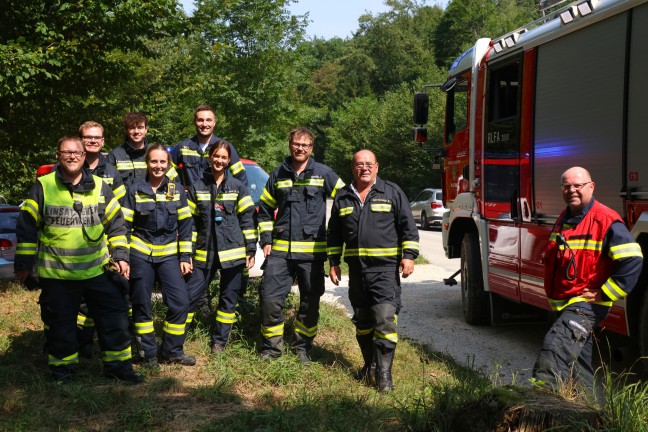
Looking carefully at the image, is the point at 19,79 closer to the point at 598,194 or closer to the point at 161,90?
the point at 161,90

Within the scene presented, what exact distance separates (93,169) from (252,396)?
2281mm

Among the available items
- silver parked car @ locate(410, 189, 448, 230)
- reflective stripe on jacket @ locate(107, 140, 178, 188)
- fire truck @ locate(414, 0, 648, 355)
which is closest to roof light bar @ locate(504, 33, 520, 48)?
fire truck @ locate(414, 0, 648, 355)

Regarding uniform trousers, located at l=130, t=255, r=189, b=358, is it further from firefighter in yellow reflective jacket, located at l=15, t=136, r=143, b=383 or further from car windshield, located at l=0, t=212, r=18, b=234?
car windshield, located at l=0, t=212, r=18, b=234

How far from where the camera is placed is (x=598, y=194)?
217 inches

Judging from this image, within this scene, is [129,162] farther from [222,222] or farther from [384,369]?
[384,369]

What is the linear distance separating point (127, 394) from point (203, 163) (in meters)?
2.40

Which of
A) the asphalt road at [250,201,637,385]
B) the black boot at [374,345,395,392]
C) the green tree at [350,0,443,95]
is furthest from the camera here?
the green tree at [350,0,443,95]

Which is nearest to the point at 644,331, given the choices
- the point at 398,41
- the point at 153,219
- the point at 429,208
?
the point at 153,219

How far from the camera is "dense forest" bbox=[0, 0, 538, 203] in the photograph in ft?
31.9

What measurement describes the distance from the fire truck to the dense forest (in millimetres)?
4642

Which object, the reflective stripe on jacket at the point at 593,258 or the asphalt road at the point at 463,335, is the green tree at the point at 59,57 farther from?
the reflective stripe on jacket at the point at 593,258

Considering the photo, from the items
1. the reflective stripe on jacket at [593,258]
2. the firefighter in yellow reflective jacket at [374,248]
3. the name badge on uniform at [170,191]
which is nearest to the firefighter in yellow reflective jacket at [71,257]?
the name badge on uniform at [170,191]

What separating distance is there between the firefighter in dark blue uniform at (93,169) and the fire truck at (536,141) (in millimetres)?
3640

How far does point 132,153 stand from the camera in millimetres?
6328
